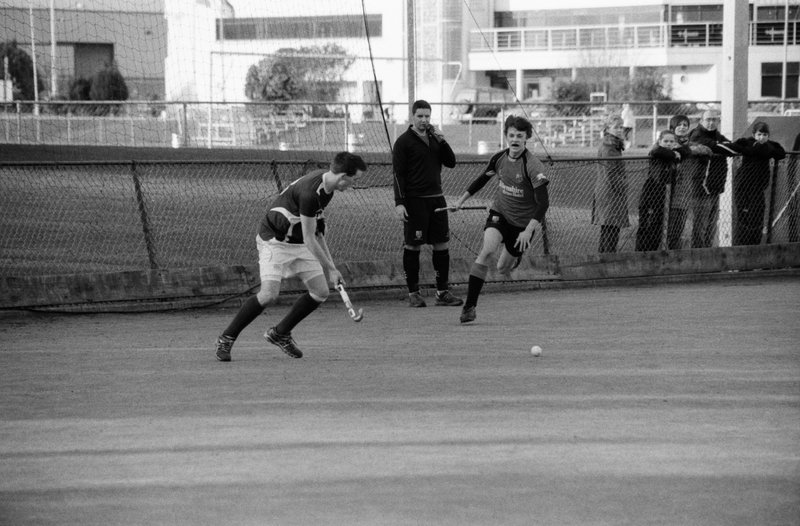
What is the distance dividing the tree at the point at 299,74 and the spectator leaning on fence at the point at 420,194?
11039mm

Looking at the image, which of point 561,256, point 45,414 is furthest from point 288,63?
point 45,414

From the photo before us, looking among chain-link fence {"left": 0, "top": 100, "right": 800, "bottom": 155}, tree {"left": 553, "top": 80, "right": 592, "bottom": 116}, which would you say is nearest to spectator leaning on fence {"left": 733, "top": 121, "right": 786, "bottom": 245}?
chain-link fence {"left": 0, "top": 100, "right": 800, "bottom": 155}

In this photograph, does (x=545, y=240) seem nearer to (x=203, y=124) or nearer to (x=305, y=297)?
(x=305, y=297)

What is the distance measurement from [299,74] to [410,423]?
71.6ft

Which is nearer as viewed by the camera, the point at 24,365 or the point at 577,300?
the point at 24,365

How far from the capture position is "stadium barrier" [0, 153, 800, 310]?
42.2 ft

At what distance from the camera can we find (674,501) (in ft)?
17.2

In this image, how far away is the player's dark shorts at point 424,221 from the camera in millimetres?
12031

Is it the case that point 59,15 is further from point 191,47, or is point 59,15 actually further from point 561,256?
point 561,256

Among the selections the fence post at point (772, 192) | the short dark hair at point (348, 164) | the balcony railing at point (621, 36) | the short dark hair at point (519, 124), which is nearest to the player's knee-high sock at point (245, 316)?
the short dark hair at point (348, 164)

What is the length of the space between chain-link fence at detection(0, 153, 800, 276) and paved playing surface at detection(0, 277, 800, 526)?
2850 millimetres

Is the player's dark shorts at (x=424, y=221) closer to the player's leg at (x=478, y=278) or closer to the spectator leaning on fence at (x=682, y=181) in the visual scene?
the player's leg at (x=478, y=278)

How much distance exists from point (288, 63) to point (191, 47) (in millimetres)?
9207

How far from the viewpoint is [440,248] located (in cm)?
1219
